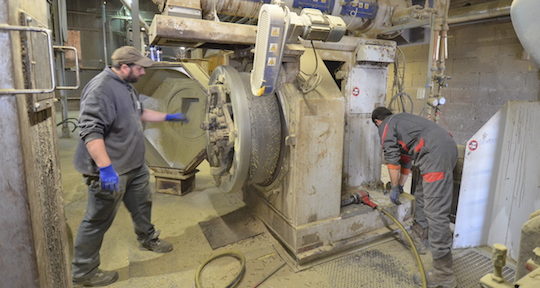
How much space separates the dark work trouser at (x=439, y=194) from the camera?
2041mm

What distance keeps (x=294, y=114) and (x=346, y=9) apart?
4.82 ft

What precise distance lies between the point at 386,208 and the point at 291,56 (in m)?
1.46

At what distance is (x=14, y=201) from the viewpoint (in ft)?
3.08

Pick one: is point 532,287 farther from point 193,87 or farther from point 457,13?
point 457,13

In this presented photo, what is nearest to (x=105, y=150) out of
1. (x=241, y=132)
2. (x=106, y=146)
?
(x=106, y=146)

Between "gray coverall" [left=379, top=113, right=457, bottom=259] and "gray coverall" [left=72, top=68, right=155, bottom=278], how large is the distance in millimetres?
1783

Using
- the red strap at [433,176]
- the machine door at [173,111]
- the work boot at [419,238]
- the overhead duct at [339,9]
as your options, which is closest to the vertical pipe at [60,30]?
the machine door at [173,111]

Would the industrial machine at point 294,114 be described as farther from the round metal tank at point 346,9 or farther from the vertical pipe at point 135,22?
the vertical pipe at point 135,22

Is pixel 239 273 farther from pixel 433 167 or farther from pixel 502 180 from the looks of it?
pixel 502 180

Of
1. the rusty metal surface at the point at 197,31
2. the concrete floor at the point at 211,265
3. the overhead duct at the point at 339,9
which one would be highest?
the overhead duct at the point at 339,9

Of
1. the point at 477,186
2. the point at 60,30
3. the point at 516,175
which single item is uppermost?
the point at 60,30

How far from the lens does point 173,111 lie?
358cm

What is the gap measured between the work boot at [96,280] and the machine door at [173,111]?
1.57 m

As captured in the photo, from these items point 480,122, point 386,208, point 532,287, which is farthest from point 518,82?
point 532,287
